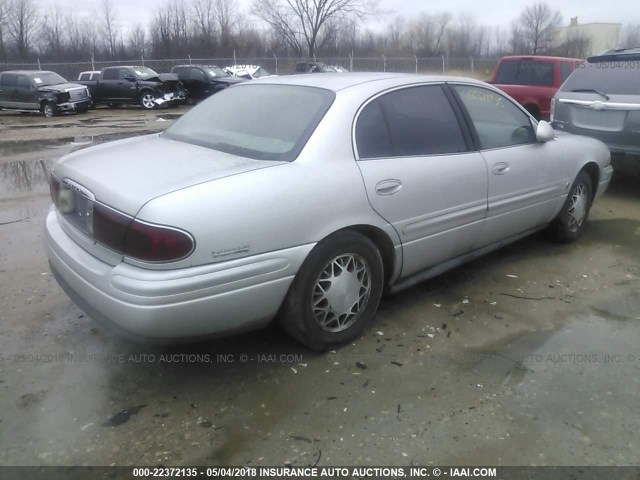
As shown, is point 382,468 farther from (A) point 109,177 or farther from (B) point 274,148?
(A) point 109,177

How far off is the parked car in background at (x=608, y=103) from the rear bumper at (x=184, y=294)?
16.7 feet

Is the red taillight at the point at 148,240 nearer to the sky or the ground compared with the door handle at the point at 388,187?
nearer to the ground

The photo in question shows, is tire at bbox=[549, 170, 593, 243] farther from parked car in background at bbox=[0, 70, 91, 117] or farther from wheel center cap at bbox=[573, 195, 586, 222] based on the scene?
parked car in background at bbox=[0, 70, 91, 117]

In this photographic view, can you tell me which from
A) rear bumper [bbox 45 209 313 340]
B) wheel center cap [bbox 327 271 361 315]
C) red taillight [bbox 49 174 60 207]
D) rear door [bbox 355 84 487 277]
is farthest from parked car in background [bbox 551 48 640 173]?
red taillight [bbox 49 174 60 207]

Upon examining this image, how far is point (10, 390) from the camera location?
2789 millimetres

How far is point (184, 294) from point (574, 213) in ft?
12.4

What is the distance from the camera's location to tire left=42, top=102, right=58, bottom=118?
18578 mm

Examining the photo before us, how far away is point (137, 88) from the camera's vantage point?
2003cm

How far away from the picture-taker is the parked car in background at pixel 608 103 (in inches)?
243

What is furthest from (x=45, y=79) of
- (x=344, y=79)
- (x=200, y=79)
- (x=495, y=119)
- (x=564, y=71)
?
(x=495, y=119)

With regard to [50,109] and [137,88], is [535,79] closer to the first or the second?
[137,88]

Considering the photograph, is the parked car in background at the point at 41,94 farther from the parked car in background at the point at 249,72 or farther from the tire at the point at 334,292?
the tire at the point at 334,292

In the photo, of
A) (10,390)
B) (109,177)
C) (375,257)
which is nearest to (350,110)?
(375,257)

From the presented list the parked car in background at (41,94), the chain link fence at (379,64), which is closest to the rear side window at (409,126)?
the parked car in background at (41,94)
